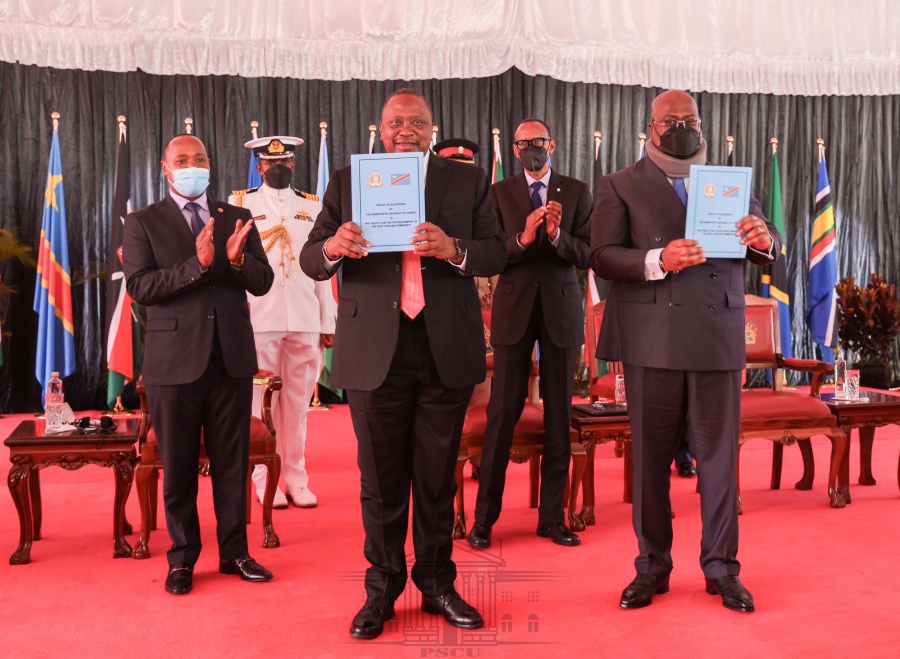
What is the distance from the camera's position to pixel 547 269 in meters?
3.74

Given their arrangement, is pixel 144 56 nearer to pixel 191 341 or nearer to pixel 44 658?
pixel 191 341

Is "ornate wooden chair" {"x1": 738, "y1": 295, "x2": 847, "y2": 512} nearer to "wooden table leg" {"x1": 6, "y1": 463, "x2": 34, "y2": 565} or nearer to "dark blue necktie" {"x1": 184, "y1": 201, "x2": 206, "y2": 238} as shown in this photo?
"dark blue necktie" {"x1": 184, "y1": 201, "x2": 206, "y2": 238}

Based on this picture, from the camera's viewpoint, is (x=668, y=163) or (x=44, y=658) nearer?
(x=44, y=658)

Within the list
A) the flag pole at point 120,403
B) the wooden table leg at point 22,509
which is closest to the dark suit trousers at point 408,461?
the wooden table leg at point 22,509

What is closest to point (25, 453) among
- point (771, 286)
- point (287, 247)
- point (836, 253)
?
point (287, 247)

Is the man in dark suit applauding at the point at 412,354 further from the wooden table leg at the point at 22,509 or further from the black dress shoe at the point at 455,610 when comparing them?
the wooden table leg at the point at 22,509

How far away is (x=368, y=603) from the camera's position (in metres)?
2.72

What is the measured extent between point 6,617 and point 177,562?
0.58m

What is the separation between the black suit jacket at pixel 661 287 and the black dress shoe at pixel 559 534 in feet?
3.50

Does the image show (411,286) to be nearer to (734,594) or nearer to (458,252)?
(458,252)

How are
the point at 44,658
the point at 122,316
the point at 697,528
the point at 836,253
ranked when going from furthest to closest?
the point at 836,253 → the point at 122,316 → the point at 697,528 → the point at 44,658

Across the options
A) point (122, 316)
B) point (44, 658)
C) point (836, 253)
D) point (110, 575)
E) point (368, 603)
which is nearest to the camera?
point (44, 658)

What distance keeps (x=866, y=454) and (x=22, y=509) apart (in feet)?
14.4

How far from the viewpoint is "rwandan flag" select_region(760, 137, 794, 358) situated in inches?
348
